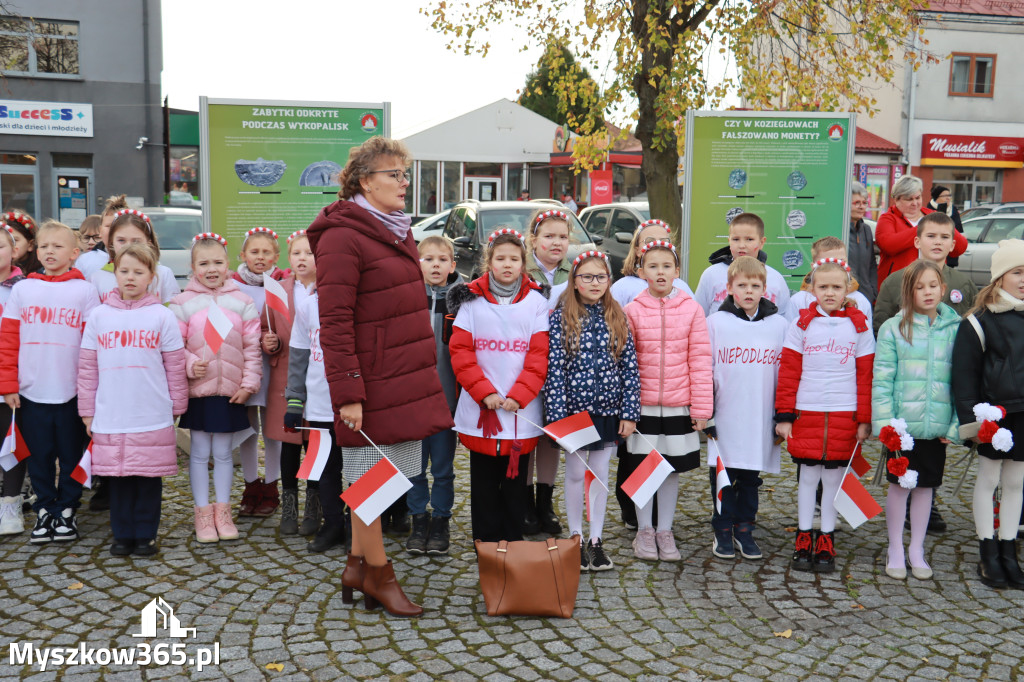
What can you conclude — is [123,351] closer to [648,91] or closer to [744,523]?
[744,523]

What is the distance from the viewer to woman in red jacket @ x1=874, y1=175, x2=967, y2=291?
6.30 meters

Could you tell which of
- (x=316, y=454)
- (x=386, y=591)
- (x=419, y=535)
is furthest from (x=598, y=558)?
(x=316, y=454)

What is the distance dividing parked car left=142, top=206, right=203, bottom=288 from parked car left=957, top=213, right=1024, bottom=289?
42.6ft

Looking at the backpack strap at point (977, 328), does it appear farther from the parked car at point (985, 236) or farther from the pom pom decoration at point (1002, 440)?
the parked car at point (985, 236)

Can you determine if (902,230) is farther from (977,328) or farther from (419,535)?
(419,535)

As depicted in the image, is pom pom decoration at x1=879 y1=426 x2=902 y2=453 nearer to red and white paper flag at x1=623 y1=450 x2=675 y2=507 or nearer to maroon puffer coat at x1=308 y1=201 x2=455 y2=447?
red and white paper flag at x1=623 y1=450 x2=675 y2=507

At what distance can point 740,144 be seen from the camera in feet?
→ 24.4

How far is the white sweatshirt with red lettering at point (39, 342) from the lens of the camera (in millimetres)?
4918

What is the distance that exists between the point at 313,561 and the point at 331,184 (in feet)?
10.5

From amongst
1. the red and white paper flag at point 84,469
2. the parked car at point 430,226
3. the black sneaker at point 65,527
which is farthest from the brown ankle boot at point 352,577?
the parked car at point 430,226

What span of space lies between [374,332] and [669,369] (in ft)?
5.36

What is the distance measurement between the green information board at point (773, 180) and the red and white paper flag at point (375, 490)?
162 inches

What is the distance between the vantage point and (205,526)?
499cm

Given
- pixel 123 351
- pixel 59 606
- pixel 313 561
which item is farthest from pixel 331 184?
pixel 59 606
